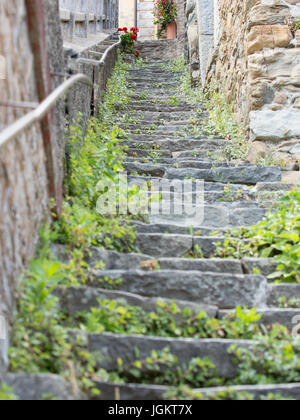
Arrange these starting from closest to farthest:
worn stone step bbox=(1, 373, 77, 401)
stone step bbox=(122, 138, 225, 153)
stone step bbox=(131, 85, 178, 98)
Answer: worn stone step bbox=(1, 373, 77, 401)
stone step bbox=(122, 138, 225, 153)
stone step bbox=(131, 85, 178, 98)

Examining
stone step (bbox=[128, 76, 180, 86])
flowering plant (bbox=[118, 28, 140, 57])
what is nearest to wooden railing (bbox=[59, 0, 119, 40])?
flowering plant (bbox=[118, 28, 140, 57])

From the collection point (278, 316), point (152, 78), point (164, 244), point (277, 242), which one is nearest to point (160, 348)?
point (278, 316)

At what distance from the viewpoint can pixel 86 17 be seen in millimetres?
6801

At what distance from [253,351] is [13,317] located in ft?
3.82

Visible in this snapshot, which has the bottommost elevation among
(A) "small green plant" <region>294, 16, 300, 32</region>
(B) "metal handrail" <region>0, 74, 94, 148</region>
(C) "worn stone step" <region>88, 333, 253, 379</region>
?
(C) "worn stone step" <region>88, 333, 253, 379</region>

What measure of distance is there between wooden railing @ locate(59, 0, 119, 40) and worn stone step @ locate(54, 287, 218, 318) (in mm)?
3337

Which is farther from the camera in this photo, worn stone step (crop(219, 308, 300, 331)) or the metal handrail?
worn stone step (crop(219, 308, 300, 331))

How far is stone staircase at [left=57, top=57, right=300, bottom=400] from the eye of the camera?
2280 mm

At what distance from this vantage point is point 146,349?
2275 mm

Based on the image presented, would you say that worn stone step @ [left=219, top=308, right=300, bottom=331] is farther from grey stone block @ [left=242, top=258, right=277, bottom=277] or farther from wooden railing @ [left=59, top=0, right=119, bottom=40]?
wooden railing @ [left=59, top=0, right=119, bottom=40]

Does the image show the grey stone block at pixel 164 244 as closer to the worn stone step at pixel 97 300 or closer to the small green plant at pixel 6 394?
the worn stone step at pixel 97 300

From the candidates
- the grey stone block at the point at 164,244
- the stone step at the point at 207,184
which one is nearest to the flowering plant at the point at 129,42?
the stone step at the point at 207,184

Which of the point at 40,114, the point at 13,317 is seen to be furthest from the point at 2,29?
the point at 13,317
